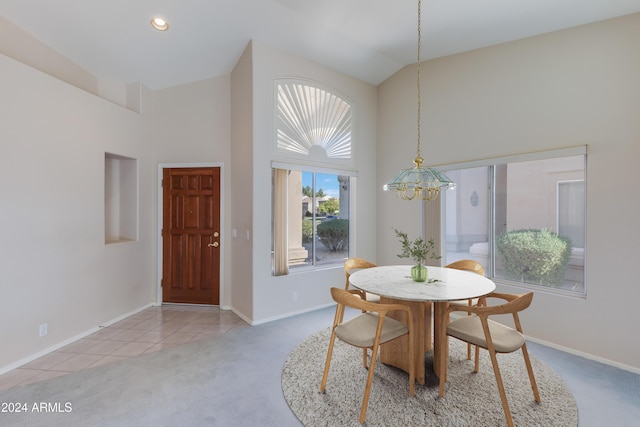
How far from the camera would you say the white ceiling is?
112 inches

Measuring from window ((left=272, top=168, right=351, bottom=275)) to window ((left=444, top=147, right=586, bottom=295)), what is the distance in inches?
66.1

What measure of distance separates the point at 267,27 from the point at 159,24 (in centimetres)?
117

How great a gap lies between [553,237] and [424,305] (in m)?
1.90

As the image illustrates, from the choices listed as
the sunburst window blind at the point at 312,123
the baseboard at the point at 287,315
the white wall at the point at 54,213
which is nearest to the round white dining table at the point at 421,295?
the baseboard at the point at 287,315

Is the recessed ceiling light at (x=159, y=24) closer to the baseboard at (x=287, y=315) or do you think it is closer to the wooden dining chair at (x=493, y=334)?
the baseboard at (x=287, y=315)

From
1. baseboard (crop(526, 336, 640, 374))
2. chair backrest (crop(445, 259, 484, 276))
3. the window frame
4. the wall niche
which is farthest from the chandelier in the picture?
the wall niche

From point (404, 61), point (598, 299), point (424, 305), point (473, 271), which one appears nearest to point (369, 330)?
point (424, 305)

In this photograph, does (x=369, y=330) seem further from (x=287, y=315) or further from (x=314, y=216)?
(x=314, y=216)

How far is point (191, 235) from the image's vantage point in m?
4.37

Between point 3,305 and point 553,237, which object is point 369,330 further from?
point 3,305

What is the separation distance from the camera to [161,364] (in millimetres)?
2725

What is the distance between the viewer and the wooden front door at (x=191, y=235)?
433cm

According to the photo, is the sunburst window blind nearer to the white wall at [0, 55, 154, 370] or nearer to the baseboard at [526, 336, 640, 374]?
the white wall at [0, 55, 154, 370]

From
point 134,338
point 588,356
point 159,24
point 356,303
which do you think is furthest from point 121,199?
point 588,356
